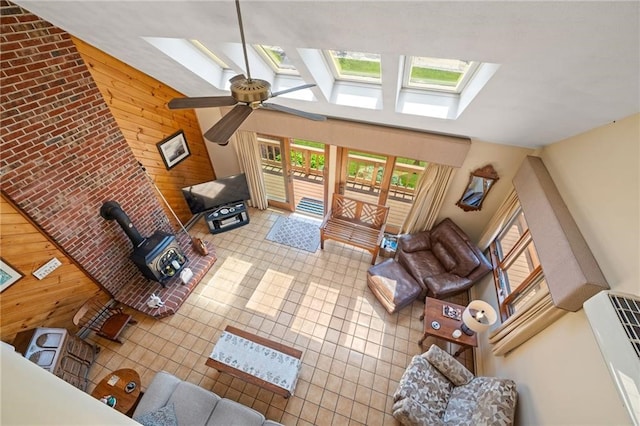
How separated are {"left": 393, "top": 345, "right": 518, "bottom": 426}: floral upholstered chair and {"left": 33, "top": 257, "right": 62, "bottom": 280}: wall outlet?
12.7ft

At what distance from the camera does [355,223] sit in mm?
4609

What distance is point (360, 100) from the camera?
2.98 meters

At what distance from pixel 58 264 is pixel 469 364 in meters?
4.94

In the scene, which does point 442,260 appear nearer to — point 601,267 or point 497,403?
point 497,403

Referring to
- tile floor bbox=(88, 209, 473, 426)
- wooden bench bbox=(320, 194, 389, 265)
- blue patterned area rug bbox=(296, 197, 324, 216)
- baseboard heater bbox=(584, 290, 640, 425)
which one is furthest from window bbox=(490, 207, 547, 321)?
blue patterned area rug bbox=(296, 197, 324, 216)

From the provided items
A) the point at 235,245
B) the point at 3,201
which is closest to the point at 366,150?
the point at 235,245

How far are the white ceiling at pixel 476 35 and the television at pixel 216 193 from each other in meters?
2.11

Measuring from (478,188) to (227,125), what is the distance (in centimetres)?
373

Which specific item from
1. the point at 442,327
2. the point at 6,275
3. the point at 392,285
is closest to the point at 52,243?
the point at 6,275

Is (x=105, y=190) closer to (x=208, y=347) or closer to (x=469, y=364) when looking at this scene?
(x=208, y=347)

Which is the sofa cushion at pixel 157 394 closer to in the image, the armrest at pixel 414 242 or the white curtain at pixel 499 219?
the armrest at pixel 414 242

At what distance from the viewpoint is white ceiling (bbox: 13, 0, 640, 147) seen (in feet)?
4.19

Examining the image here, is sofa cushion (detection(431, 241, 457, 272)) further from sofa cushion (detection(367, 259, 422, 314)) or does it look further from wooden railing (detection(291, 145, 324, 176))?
wooden railing (detection(291, 145, 324, 176))

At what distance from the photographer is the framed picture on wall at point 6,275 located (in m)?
2.49
